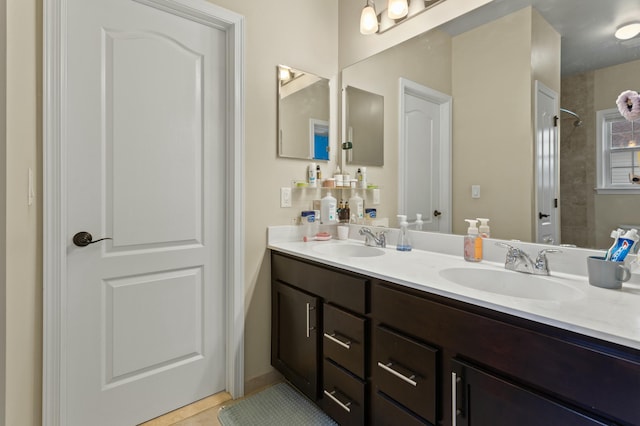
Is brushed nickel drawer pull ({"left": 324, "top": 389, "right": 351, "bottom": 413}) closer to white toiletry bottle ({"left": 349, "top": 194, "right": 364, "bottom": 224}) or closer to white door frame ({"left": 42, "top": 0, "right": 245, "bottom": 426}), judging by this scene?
white toiletry bottle ({"left": 349, "top": 194, "right": 364, "bottom": 224})

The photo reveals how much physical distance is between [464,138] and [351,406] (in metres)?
1.32

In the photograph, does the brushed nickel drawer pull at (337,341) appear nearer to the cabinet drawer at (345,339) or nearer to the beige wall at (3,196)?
the cabinet drawer at (345,339)

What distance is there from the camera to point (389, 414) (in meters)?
1.18

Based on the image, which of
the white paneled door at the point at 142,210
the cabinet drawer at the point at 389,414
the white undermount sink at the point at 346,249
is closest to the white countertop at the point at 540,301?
the white undermount sink at the point at 346,249

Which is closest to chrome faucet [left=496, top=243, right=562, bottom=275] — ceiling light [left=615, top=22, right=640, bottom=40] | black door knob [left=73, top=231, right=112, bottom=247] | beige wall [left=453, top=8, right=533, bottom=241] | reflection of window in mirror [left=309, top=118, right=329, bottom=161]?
beige wall [left=453, top=8, right=533, bottom=241]

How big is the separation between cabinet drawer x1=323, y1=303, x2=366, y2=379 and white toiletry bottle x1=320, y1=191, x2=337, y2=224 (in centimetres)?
69

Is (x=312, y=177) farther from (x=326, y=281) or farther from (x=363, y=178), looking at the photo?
(x=326, y=281)

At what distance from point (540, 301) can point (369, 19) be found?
175cm

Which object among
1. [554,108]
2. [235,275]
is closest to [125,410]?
[235,275]

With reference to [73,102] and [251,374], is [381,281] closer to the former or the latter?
[251,374]

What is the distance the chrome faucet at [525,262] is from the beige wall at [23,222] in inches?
65.8

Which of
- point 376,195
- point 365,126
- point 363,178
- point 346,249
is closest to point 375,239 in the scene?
point 346,249

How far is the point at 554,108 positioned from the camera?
49.9 inches

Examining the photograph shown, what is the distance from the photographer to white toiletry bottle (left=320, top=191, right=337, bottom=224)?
2039mm
